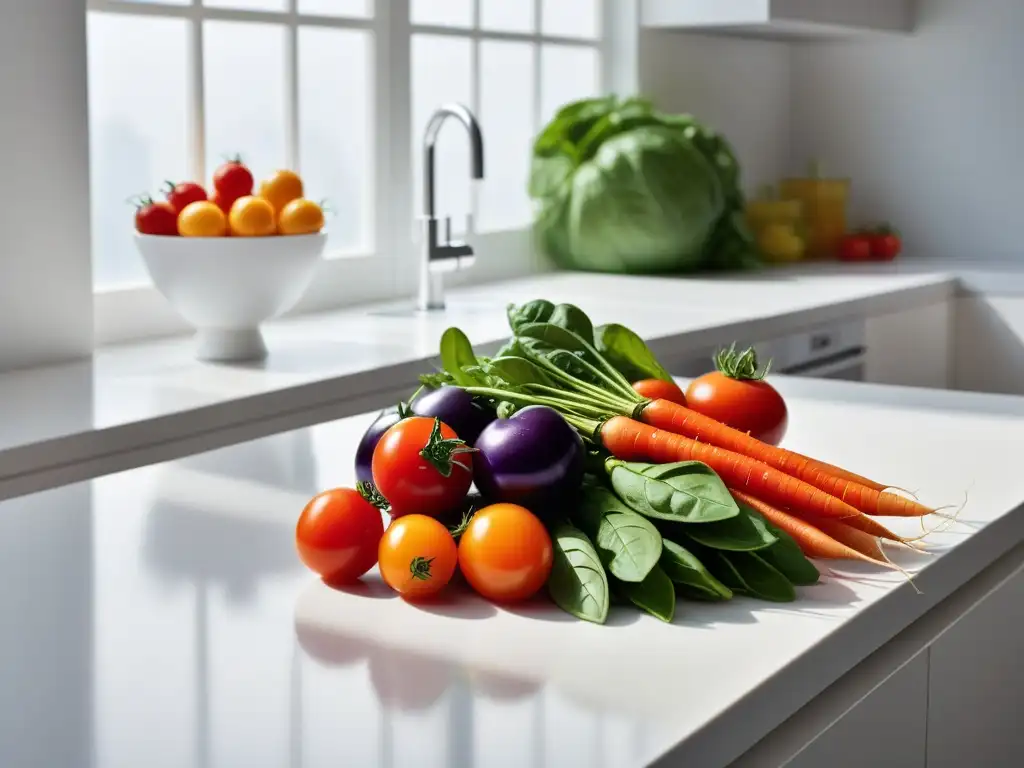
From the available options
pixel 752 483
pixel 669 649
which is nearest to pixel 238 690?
pixel 669 649

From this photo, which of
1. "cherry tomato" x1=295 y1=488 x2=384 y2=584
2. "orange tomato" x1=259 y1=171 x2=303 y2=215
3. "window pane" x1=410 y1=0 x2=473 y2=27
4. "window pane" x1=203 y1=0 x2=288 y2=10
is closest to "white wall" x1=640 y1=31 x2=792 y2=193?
"window pane" x1=410 y1=0 x2=473 y2=27

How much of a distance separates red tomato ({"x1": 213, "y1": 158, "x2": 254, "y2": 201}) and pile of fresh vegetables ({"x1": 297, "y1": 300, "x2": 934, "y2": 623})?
1.21m

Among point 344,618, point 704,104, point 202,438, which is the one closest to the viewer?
point 344,618

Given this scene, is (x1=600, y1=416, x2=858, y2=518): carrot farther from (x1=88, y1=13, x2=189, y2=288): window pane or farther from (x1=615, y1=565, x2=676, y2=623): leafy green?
(x1=88, y1=13, x2=189, y2=288): window pane

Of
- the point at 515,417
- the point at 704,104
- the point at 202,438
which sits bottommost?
the point at 202,438

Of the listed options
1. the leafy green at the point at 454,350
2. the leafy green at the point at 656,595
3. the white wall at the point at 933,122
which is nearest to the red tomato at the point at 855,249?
the white wall at the point at 933,122

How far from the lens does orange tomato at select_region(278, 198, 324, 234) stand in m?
2.13

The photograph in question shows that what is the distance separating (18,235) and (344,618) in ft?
4.67

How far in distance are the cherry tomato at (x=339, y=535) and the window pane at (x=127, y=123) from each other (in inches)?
62.4

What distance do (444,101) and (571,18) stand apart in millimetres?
553

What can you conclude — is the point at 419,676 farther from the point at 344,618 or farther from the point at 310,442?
the point at 310,442

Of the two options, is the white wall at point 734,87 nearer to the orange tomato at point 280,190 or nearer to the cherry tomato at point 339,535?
the orange tomato at point 280,190

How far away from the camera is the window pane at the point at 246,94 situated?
258 centimetres

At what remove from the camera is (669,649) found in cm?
78
